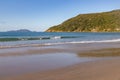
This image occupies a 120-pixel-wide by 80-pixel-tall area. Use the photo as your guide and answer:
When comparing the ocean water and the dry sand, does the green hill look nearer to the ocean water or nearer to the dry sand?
the ocean water

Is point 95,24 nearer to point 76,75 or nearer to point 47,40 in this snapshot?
point 47,40

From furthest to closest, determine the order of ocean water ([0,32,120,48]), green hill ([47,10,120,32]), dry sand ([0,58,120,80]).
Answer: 1. green hill ([47,10,120,32])
2. ocean water ([0,32,120,48])
3. dry sand ([0,58,120,80])

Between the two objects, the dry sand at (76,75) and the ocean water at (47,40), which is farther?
the ocean water at (47,40)

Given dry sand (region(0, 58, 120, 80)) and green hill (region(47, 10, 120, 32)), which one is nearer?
dry sand (region(0, 58, 120, 80))

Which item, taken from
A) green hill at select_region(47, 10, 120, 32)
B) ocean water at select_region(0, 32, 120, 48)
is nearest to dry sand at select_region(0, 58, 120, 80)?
ocean water at select_region(0, 32, 120, 48)

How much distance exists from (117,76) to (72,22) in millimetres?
165082

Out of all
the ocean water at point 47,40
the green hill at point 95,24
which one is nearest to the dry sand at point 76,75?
the ocean water at point 47,40

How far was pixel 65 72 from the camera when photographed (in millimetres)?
9094

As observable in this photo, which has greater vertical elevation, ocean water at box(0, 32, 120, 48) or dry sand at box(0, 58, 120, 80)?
dry sand at box(0, 58, 120, 80)

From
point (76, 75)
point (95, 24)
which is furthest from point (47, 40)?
point (95, 24)

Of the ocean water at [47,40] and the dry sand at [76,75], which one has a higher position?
the dry sand at [76,75]

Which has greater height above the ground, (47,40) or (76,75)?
(76,75)

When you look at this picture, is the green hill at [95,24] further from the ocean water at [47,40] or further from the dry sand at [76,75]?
the dry sand at [76,75]

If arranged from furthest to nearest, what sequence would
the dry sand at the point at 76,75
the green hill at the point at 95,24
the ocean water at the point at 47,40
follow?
the green hill at the point at 95,24 < the ocean water at the point at 47,40 < the dry sand at the point at 76,75
